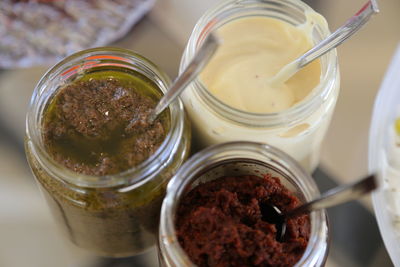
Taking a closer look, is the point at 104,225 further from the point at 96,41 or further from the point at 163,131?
the point at 96,41

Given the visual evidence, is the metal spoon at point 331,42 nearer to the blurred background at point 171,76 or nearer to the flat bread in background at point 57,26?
the blurred background at point 171,76

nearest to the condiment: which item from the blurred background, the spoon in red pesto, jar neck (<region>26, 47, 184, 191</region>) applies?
jar neck (<region>26, 47, 184, 191</region>)

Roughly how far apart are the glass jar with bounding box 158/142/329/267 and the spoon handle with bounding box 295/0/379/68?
0.17 m

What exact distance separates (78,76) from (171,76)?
31cm

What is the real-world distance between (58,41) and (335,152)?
594 millimetres

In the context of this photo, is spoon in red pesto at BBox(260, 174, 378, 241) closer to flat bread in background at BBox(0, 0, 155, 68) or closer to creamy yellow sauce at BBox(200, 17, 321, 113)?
creamy yellow sauce at BBox(200, 17, 321, 113)

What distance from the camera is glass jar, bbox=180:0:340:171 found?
2.68ft

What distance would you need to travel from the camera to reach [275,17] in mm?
933

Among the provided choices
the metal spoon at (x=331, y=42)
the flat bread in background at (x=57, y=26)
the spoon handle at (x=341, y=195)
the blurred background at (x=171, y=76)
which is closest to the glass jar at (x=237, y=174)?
the spoon handle at (x=341, y=195)

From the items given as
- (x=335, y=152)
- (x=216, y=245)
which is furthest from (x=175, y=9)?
(x=216, y=245)

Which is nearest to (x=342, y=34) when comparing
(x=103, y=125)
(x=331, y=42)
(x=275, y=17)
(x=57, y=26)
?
(x=331, y=42)

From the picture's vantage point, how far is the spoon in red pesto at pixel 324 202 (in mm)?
607

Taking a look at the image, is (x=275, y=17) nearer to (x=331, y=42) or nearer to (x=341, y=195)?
(x=331, y=42)

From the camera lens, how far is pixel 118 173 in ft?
2.55
